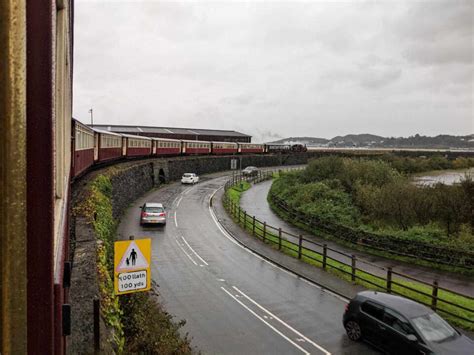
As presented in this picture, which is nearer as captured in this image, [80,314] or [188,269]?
[80,314]

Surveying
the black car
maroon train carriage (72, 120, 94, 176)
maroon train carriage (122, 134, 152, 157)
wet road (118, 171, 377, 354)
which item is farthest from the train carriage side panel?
the black car

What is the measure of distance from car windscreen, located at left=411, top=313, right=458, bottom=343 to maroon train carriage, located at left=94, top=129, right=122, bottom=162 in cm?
1887

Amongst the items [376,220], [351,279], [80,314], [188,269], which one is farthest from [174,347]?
[376,220]

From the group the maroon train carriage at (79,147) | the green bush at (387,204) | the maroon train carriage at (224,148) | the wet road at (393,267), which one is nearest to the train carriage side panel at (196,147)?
the maroon train carriage at (224,148)

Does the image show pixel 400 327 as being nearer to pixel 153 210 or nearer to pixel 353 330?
pixel 353 330

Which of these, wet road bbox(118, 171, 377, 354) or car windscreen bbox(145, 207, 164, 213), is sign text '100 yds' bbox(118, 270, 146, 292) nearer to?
wet road bbox(118, 171, 377, 354)

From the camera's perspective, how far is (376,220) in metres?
26.7

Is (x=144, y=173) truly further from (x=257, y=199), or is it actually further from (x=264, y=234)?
(x=264, y=234)

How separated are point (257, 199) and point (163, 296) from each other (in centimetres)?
2552

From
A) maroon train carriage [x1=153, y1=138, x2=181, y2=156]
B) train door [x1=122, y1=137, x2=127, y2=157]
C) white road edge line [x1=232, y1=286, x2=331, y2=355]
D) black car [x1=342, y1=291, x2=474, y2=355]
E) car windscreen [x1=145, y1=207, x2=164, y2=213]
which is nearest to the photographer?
black car [x1=342, y1=291, x2=474, y2=355]

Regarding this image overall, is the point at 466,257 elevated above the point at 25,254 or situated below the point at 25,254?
below

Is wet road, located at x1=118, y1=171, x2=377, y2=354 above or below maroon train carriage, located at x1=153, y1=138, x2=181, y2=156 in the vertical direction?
below

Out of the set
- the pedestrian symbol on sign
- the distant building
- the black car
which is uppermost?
the distant building

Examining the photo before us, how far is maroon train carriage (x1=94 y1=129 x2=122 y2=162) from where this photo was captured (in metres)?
23.6
